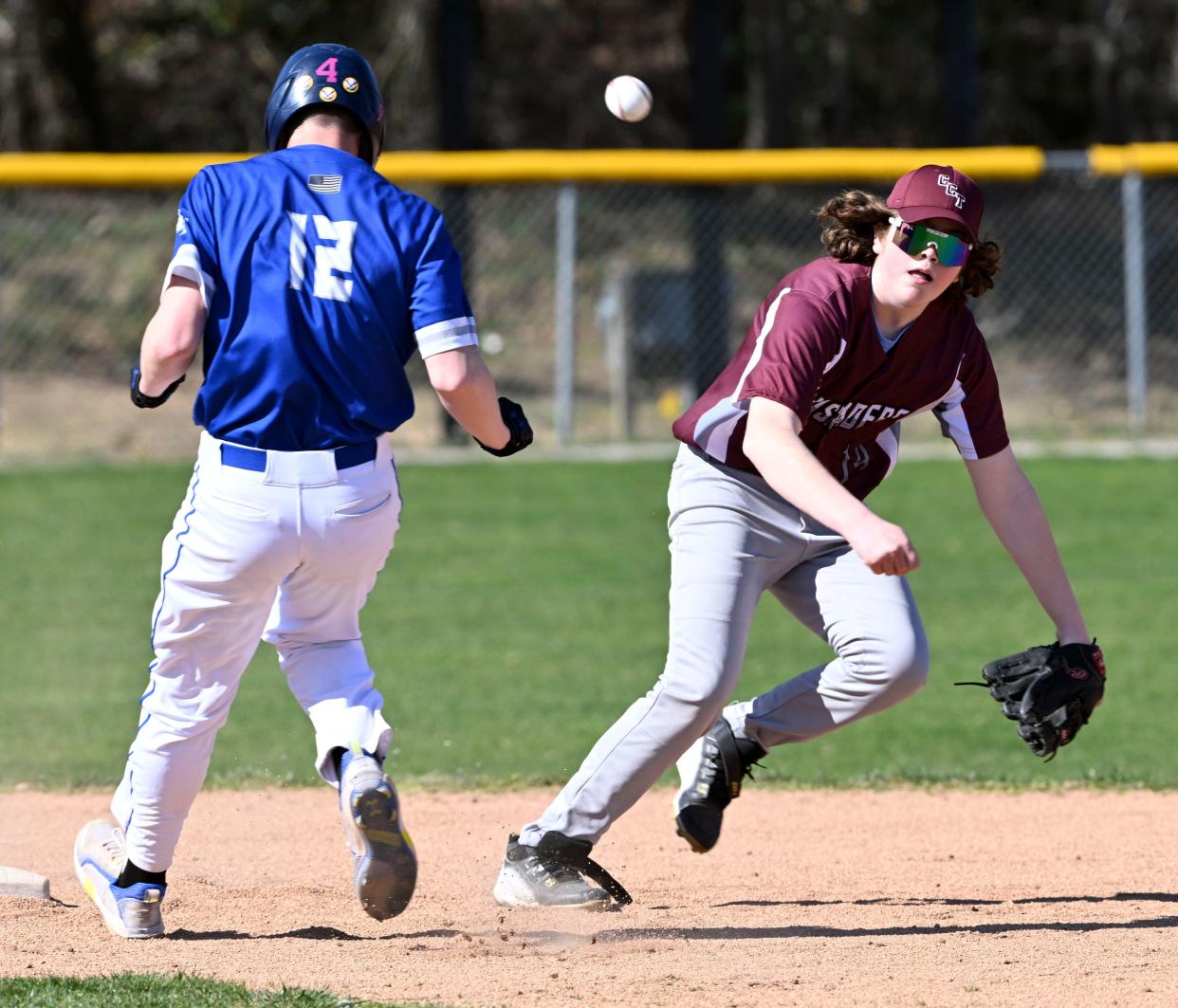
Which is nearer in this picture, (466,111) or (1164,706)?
(1164,706)

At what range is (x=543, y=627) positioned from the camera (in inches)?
360

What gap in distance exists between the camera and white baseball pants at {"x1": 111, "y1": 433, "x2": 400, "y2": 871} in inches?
143

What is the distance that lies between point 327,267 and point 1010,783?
367cm

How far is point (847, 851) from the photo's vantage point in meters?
5.26

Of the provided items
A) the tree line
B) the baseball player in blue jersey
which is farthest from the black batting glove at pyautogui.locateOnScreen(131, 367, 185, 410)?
the tree line

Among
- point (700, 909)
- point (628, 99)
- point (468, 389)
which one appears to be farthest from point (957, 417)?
point (628, 99)

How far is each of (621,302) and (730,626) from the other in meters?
11.2

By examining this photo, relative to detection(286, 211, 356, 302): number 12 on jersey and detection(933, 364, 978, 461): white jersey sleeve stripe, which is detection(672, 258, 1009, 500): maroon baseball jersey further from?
detection(286, 211, 356, 302): number 12 on jersey

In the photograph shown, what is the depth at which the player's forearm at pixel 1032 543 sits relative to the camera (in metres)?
4.32

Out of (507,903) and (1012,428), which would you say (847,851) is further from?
(1012,428)

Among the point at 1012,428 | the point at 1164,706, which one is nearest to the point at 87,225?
the point at 1012,428

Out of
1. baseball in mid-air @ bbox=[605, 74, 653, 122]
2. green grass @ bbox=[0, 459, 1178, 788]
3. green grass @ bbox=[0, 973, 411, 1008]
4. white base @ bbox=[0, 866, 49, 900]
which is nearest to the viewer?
green grass @ bbox=[0, 973, 411, 1008]

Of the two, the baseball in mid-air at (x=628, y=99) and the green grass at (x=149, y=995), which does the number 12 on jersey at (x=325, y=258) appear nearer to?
the green grass at (x=149, y=995)

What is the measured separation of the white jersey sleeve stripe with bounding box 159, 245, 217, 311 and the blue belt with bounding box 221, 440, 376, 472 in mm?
303
